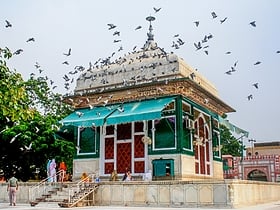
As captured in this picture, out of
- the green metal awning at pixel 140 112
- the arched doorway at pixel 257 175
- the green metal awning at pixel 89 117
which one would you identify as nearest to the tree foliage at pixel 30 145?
the green metal awning at pixel 89 117

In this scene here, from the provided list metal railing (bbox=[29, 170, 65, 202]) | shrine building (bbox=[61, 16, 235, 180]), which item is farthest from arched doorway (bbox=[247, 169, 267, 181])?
metal railing (bbox=[29, 170, 65, 202])

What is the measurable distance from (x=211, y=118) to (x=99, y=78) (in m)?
7.23

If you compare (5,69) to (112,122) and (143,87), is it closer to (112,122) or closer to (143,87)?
(112,122)

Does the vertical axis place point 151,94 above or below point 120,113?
above

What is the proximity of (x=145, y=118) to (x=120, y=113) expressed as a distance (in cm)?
192

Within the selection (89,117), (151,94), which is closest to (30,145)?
(89,117)

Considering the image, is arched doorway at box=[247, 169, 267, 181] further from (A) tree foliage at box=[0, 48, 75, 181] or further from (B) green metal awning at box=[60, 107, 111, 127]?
(B) green metal awning at box=[60, 107, 111, 127]

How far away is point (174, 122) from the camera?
19781 millimetres

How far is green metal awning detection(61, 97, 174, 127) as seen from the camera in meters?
19.0

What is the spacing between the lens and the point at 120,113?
20.3 m

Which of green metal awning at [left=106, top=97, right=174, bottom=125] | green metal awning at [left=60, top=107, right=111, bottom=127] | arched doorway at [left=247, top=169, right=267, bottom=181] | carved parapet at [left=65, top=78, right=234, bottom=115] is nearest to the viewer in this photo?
green metal awning at [left=106, top=97, right=174, bottom=125]

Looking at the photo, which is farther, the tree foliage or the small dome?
the tree foliage

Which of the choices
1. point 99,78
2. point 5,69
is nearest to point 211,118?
point 99,78

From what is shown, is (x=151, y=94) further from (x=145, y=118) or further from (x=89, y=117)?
(x=89, y=117)
